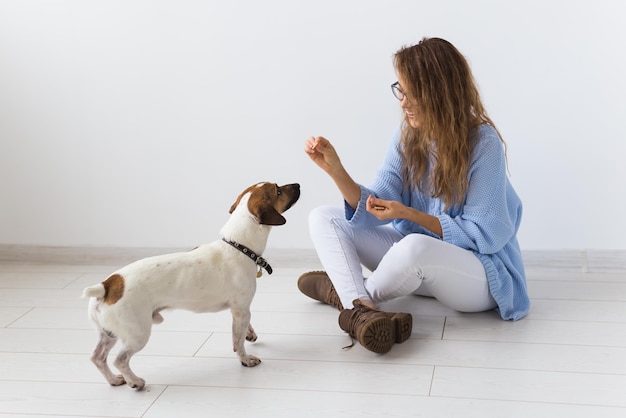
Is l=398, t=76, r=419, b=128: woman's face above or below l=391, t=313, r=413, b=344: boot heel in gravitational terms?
above

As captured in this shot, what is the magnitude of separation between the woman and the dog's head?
6.3 inches

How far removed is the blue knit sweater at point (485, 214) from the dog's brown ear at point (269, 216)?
37 centimetres

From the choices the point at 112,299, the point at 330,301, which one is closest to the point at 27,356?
the point at 112,299

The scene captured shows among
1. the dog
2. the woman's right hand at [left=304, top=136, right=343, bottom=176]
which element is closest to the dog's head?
the dog

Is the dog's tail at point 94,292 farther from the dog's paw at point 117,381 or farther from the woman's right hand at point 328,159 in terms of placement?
the woman's right hand at point 328,159

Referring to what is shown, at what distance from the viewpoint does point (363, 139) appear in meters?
2.74

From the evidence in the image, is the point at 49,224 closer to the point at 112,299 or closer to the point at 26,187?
the point at 26,187

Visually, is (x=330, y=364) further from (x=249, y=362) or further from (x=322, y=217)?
(x=322, y=217)

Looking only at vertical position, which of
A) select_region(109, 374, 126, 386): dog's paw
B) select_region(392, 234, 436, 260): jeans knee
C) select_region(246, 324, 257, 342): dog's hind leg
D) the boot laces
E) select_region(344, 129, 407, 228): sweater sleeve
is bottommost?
select_region(246, 324, 257, 342): dog's hind leg

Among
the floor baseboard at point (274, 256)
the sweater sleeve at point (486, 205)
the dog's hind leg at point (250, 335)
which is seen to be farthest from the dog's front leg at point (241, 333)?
the floor baseboard at point (274, 256)

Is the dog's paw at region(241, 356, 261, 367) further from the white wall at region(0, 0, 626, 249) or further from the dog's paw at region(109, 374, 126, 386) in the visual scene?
the white wall at region(0, 0, 626, 249)

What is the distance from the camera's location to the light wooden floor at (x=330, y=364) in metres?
1.76

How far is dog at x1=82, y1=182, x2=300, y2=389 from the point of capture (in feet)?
5.92

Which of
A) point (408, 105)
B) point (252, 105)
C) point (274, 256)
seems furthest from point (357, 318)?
point (252, 105)
